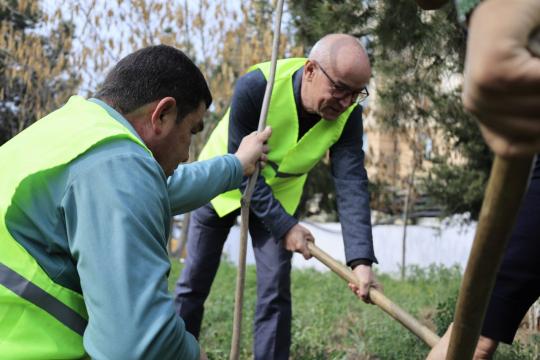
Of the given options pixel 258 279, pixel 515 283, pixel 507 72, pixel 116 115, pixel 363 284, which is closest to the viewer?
pixel 507 72

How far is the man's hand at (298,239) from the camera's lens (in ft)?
10.8

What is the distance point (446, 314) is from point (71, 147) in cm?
328

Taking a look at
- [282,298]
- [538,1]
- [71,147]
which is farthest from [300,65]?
[538,1]

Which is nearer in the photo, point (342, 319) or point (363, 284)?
point (363, 284)

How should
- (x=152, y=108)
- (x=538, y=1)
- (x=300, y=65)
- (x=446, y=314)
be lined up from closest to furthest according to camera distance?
1. (x=538, y=1)
2. (x=152, y=108)
3. (x=300, y=65)
4. (x=446, y=314)

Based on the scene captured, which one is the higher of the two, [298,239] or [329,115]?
[329,115]

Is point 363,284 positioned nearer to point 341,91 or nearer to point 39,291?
point 341,91

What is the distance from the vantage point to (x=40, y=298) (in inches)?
65.7

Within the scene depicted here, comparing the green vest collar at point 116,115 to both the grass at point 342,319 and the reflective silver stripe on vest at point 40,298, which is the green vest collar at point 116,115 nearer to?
the reflective silver stripe on vest at point 40,298

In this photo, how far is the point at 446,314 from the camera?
448 centimetres

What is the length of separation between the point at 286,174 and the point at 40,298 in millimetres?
2091

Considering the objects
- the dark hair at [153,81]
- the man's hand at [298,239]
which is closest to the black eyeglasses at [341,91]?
the man's hand at [298,239]

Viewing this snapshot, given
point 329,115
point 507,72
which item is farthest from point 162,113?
point 329,115

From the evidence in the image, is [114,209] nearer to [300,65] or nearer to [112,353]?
[112,353]
